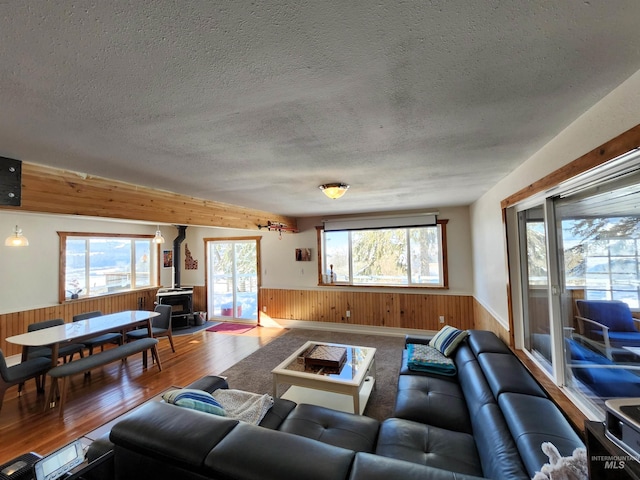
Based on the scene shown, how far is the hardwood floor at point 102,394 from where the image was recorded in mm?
2480

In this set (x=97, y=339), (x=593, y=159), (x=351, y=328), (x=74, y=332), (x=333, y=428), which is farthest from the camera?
(x=351, y=328)

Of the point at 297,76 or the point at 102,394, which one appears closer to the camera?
the point at 297,76

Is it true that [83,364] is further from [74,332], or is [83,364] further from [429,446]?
[429,446]

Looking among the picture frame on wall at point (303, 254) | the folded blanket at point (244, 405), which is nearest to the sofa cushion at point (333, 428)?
the folded blanket at point (244, 405)

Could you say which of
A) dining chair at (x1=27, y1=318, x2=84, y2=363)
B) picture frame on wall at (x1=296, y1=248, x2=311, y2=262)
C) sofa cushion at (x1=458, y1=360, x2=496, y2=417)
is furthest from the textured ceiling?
picture frame on wall at (x1=296, y1=248, x2=311, y2=262)

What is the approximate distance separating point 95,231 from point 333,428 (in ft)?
19.9

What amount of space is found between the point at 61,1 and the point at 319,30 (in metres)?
0.64

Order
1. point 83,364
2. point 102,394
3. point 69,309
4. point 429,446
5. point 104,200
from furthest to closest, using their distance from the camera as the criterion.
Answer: point 69,309, point 102,394, point 83,364, point 104,200, point 429,446

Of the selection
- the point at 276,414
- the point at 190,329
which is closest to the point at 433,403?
the point at 276,414

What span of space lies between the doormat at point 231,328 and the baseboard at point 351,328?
2.14ft

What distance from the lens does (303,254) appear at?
232 inches

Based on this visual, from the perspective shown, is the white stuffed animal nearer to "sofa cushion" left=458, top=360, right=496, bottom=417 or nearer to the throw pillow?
"sofa cushion" left=458, top=360, right=496, bottom=417

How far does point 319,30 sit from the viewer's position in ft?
2.56

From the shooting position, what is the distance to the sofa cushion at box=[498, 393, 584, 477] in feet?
3.89
